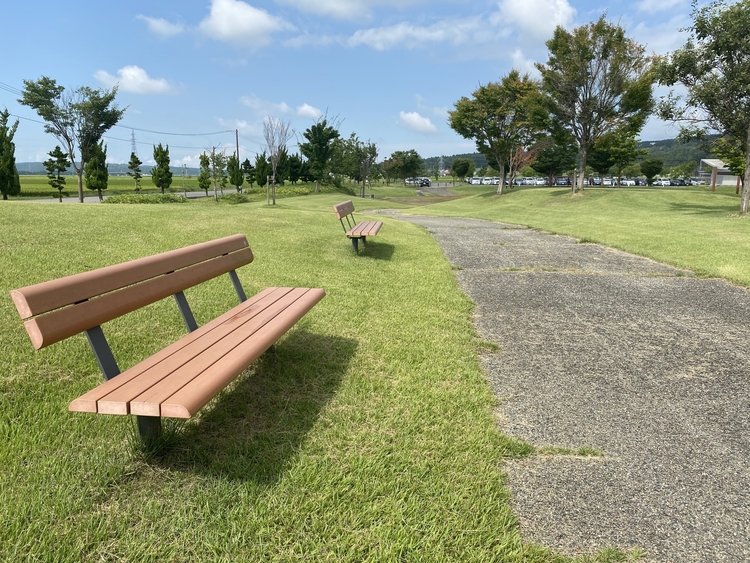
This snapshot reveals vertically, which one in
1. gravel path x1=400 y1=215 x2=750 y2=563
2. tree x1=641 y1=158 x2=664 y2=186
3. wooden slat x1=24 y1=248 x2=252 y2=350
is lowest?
gravel path x1=400 y1=215 x2=750 y2=563

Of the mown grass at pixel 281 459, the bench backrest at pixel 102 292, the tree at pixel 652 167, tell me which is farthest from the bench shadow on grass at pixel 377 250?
the tree at pixel 652 167

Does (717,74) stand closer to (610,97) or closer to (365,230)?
(610,97)

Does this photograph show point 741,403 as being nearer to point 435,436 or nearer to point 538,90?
point 435,436

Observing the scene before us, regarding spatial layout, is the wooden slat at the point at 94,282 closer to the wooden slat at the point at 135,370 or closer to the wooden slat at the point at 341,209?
the wooden slat at the point at 135,370

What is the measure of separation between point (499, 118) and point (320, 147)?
17.2m

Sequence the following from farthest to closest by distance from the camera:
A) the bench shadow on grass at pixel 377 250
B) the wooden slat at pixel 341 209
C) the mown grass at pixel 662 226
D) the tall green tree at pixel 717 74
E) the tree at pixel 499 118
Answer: the tree at pixel 499 118 < the tall green tree at pixel 717 74 < the mown grass at pixel 662 226 < the bench shadow on grass at pixel 377 250 < the wooden slat at pixel 341 209

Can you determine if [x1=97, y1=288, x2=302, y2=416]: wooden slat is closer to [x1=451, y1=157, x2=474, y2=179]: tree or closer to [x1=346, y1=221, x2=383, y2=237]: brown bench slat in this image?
[x1=346, y1=221, x2=383, y2=237]: brown bench slat

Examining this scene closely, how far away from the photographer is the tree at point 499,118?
3512cm

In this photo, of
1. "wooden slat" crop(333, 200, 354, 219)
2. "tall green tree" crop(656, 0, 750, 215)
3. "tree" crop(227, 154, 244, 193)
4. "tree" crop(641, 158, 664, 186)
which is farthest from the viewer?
"tree" crop(641, 158, 664, 186)

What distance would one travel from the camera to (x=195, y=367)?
89.0 inches

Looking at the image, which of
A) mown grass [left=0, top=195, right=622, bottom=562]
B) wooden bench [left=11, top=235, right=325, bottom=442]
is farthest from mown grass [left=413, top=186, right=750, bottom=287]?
wooden bench [left=11, top=235, right=325, bottom=442]

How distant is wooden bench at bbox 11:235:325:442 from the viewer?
6.14ft

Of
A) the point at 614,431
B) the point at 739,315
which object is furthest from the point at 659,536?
the point at 739,315

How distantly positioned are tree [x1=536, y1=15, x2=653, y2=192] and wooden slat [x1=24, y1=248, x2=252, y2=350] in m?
29.4
